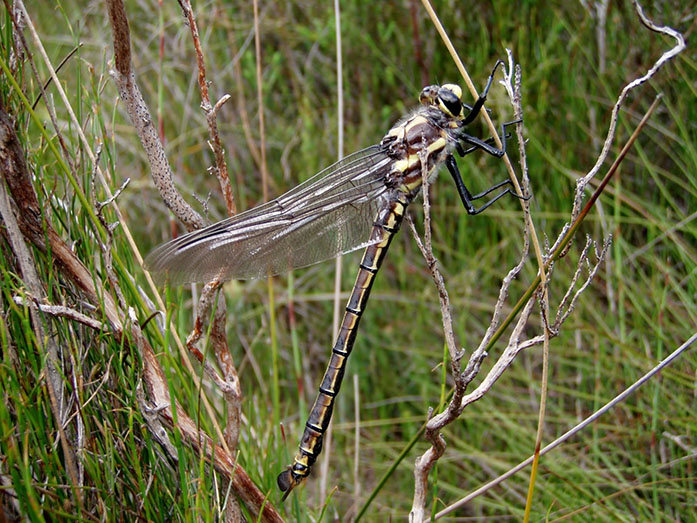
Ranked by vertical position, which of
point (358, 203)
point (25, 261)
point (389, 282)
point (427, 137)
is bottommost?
point (389, 282)

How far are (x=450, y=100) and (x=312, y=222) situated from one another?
0.55 meters

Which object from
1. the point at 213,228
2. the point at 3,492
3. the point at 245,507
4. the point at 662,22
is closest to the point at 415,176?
the point at 213,228

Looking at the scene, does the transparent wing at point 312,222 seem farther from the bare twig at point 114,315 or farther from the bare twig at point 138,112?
the bare twig at point 114,315

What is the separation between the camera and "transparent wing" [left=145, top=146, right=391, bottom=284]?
1.85 metres

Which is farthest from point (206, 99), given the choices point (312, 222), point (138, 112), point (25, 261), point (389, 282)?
point (389, 282)

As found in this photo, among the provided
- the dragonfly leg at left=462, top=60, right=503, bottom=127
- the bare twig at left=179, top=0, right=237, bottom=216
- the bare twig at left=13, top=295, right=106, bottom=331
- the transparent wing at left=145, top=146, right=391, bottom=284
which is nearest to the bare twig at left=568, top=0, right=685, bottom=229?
the dragonfly leg at left=462, top=60, right=503, bottom=127

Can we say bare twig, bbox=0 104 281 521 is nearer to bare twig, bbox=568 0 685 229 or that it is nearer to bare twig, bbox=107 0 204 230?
bare twig, bbox=107 0 204 230

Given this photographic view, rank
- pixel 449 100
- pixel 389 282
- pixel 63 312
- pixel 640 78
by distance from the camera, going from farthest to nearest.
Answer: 1. pixel 389 282
2. pixel 449 100
3. pixel 63 312
4. pixel 640 78

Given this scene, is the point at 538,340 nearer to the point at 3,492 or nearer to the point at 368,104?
the point at 3,492

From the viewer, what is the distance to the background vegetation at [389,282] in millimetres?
1321

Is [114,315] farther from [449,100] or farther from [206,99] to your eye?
[449,100]

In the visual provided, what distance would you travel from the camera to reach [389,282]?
3418mm

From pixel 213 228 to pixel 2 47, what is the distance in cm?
62

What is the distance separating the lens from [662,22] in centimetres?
285
